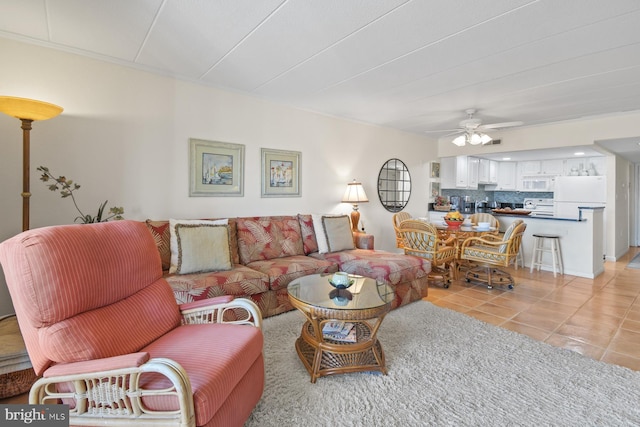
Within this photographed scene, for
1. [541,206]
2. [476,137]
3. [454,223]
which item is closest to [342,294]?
[454,223]

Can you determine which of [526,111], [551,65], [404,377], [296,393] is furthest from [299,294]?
[526,111]

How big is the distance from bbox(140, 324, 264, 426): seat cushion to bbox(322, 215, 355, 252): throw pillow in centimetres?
222

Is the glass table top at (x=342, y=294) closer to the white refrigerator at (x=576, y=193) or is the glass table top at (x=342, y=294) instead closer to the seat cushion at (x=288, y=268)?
the seat cushion at (x=288, y=268)

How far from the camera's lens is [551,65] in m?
2.88

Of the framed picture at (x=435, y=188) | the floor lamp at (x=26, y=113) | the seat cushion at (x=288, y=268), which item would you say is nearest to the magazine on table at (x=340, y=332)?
the seat cushion at (x=288, y=268)

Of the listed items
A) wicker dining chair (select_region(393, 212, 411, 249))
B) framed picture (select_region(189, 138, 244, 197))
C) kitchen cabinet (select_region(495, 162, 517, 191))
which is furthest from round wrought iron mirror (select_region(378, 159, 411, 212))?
kitchen cabinet (select_region(495, 162, 517, 191))

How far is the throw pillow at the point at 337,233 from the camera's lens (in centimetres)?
389

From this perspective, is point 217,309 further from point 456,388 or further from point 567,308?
point 567,308

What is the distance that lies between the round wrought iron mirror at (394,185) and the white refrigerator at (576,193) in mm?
3175

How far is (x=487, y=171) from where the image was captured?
753cm

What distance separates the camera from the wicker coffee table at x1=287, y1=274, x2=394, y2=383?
196cm

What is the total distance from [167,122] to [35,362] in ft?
8.33

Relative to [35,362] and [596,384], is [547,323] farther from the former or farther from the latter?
[35,362]

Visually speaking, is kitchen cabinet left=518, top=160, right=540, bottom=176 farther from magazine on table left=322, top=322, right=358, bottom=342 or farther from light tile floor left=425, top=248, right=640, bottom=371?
magazine on table left=322, top=322, right=358, bottom=342
